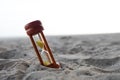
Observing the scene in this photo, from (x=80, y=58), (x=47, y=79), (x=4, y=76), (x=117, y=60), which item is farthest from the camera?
(x=80, y=58)

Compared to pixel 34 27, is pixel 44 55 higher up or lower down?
lower down

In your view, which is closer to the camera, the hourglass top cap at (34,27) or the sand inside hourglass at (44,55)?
the hourglass top cap at (34,27)

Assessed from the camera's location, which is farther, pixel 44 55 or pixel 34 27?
pixel 44 55

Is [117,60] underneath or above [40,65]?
underneath

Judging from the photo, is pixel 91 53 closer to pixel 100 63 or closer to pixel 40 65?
pixel 100 63

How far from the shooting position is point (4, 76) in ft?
7.80

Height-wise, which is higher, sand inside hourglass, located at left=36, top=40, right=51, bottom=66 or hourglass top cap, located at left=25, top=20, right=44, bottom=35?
hourglass top cap, located at left=25, top=20, right=44, bottom=35

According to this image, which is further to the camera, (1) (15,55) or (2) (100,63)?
(1) (15,55)

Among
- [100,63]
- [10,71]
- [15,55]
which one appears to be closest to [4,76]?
[10,71]

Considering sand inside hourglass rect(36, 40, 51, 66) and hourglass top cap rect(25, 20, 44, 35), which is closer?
hourglass top cap rect(25, 20, 44, 35)

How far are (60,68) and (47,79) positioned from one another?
403mm

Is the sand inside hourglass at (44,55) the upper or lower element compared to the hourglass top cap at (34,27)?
lower

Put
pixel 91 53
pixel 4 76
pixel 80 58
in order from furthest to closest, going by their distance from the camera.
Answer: pixel 91 53
pixel 80 58
pixel 4 76

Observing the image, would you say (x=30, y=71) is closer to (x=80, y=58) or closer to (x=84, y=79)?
(x=84, y=79)
